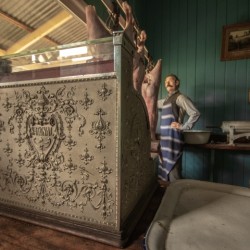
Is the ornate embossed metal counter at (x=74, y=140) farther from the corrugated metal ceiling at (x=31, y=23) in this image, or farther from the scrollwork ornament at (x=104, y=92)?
the corrugated metal ceiling at (x=31, y=23)

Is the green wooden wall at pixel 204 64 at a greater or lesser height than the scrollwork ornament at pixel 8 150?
greater

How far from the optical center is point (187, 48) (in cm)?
227

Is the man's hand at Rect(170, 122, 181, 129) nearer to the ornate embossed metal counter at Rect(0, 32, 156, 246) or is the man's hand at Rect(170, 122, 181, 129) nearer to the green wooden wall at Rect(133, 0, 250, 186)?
the green wooden wall at Rect(133, 0, 250, 186)

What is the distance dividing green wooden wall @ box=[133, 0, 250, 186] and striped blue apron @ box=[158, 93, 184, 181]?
71 cm

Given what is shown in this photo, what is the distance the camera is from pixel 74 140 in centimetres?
48

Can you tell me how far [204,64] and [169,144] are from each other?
115cm

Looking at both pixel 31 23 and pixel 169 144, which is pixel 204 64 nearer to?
pixel 169 144

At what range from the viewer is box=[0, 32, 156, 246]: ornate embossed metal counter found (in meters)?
0.44

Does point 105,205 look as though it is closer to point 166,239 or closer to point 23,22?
point 166,239

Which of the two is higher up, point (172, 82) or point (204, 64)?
point (204, 64)

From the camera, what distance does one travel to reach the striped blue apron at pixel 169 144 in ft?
5.42

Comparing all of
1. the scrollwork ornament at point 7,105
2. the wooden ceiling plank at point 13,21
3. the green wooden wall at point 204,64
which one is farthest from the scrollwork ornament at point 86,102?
the green wooden wall at point 204,64

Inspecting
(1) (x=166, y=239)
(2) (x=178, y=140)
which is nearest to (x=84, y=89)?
(1) (x=166, y=239)

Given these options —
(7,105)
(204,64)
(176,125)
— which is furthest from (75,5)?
(204,64)
